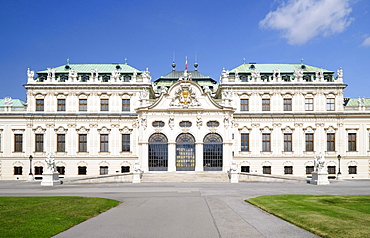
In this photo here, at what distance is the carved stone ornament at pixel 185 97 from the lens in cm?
5959

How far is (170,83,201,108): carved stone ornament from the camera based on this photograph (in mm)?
59594

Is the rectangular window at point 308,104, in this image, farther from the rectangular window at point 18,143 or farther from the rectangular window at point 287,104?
the rectangular window at point 18,143

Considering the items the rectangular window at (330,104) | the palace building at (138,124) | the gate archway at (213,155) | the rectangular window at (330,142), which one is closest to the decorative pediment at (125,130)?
the palace building at (138,124)

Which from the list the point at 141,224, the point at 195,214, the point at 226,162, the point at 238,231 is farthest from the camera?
the point at 226,162

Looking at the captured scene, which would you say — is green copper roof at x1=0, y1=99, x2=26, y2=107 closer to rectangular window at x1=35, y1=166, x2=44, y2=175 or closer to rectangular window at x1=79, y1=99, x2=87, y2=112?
rectangular window at x1=79, y1=99, x2=87, y2=112

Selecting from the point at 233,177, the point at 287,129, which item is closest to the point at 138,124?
the point at 233,177

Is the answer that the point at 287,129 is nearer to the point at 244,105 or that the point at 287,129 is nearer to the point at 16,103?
the point at 244,105

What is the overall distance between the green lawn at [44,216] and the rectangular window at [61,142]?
39351mm

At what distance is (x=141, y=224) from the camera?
1725 centimetres

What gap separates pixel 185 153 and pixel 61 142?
2114 cm

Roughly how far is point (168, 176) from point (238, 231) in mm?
37878

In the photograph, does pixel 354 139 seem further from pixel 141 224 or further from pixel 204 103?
pixel 141 224

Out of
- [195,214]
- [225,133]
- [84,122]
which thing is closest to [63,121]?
[84,122]

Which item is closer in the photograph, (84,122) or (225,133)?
(225,133)
